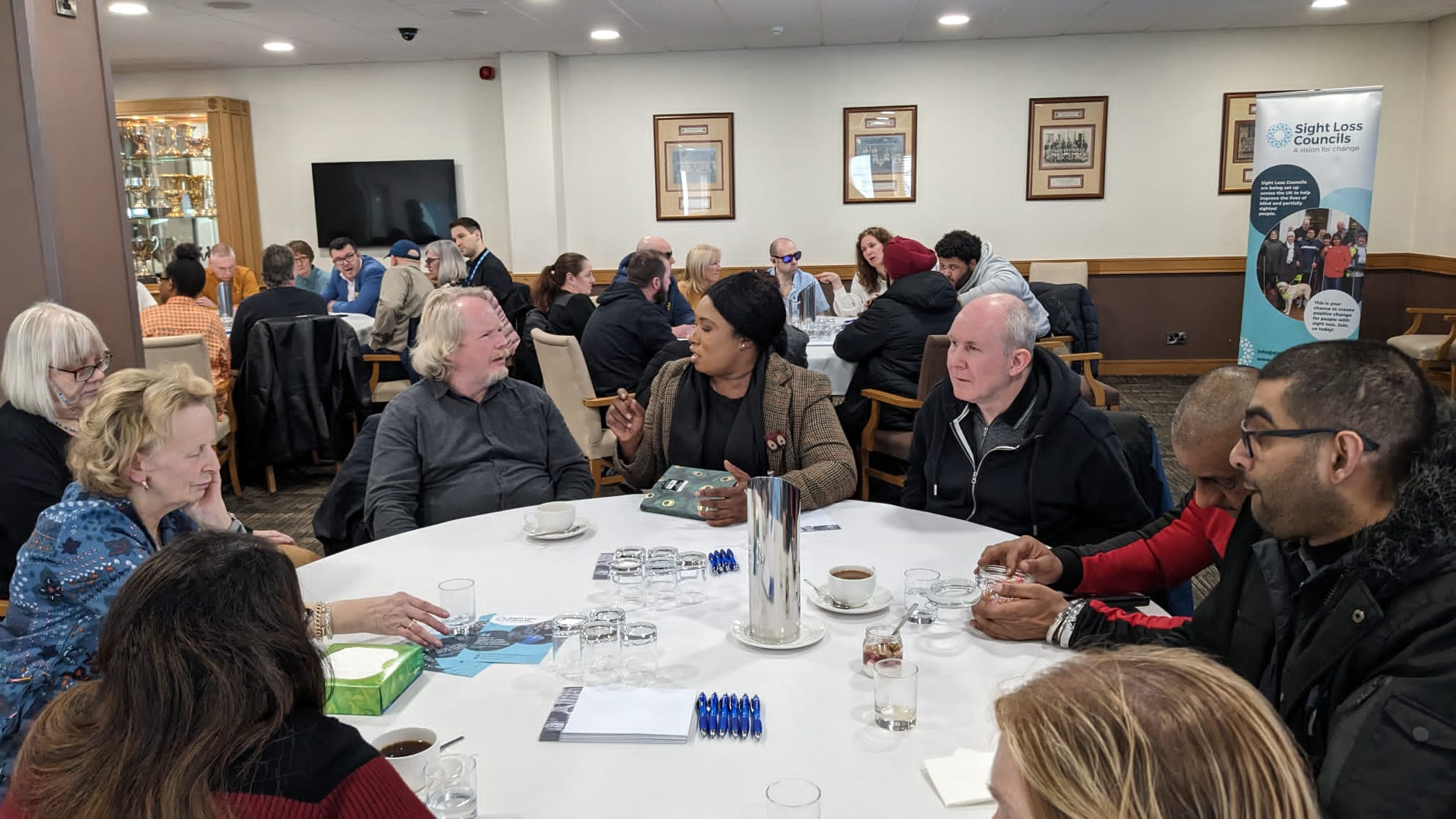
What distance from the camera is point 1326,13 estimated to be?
25.0ft

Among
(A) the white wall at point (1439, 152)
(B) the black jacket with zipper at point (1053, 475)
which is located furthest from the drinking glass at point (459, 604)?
(A) the white wall at point (1439, 152)

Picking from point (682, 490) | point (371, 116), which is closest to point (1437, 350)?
point (682, 490)

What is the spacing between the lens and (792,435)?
2.85 meters

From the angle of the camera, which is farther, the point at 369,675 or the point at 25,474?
the point at 25,474

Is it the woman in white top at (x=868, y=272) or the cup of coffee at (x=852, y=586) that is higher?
the woman in white top at (x=868, y=272)

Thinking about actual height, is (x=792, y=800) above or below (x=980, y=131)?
below

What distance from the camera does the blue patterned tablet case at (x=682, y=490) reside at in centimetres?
247

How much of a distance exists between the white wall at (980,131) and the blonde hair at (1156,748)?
8363mm

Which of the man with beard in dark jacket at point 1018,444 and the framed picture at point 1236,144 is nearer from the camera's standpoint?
the man with beard in dark jacket at point 1018,444

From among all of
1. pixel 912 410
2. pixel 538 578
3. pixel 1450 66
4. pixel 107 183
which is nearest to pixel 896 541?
pixel 538 578

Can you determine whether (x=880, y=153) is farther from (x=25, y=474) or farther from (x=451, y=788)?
(x=451, y=788)

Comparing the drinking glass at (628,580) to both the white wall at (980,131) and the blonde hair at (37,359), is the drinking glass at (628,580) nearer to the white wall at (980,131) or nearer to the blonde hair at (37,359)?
the blonde hair at (37,359)

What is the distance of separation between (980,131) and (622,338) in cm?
502

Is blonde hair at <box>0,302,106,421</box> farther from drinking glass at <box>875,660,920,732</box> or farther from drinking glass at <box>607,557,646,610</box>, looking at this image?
drinking glass at <box>875,660,920,732</box>
